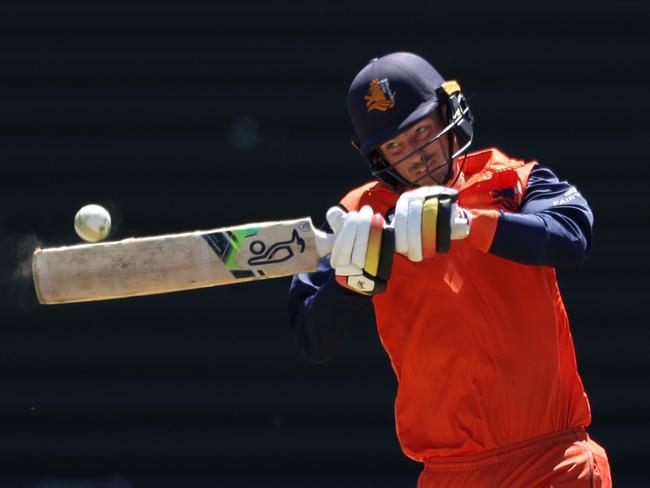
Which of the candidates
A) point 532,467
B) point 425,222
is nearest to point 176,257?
point 425,222

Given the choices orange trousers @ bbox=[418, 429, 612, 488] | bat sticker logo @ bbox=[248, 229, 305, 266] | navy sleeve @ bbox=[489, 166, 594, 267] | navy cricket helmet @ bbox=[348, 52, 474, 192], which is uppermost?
navy cricket helmet @ bbox=[348, 52, 474, 192]

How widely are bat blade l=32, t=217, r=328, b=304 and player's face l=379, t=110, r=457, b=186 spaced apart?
35cm

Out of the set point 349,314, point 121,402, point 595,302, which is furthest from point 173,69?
point 349,314

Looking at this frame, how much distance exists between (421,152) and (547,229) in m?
0.42

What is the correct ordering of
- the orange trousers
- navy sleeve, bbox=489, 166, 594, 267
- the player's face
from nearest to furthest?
navy sleeve, bbox=489, 166, 594, 267 → the orange trousers → the player's face

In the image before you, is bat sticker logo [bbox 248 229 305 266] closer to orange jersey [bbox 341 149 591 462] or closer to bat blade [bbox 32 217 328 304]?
bat blade [bbox 32 217 328 304]

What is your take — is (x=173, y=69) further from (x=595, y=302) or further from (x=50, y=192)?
(x=595, y=302)

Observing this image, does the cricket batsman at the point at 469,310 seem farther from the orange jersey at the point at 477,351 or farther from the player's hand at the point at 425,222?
the player's hand at the point at 425,222

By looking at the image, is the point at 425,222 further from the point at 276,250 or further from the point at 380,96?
the point at 380,96

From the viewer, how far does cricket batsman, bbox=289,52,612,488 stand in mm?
3193

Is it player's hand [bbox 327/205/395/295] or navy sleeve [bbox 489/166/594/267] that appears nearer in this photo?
player's hand [bbox 327/205/395/295]

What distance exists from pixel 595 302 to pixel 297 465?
1408 millimetres

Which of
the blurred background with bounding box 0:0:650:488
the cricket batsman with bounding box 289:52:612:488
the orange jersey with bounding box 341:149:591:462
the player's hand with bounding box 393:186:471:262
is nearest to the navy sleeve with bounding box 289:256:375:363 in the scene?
the cricket batsman with bounding box 289:52:612:488

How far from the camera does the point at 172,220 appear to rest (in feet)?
17.6
